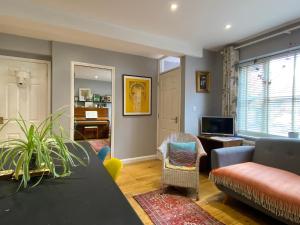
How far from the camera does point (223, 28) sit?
2.76 m

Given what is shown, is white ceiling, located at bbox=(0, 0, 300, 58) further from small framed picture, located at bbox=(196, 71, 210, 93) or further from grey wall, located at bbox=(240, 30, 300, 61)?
small framed picture, located at bbox=(196, 71, 210, 93)

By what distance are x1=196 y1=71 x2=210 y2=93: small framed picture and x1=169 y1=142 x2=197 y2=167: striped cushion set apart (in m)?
1.33

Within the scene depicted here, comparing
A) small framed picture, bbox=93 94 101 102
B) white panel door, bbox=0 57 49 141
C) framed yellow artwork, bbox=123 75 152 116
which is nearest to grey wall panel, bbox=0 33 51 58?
white panel door, bbox=0 57 49 141

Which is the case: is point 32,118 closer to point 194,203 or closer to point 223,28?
point 194,203

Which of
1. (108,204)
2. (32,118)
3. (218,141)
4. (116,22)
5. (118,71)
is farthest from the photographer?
(118,71)

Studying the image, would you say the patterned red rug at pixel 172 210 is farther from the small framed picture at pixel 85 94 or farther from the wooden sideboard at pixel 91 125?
the small framed picture at pixel 85 94

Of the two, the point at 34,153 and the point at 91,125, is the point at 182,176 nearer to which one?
the point at 34,153

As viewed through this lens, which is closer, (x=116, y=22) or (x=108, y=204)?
(x=108, y=204)

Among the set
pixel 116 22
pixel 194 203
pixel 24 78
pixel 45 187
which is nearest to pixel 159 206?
pixel 194 203

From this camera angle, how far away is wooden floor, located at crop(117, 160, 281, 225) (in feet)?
6.51

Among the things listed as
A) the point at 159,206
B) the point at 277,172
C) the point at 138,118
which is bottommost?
the point at 159,206

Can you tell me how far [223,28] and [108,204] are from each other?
9.52ft

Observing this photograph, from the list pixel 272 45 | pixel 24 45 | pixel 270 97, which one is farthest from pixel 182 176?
pixel 24 45

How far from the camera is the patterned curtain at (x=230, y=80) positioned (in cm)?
331
